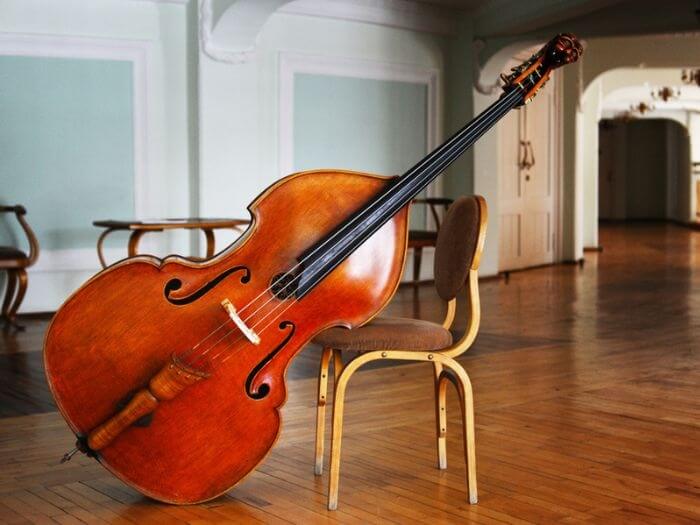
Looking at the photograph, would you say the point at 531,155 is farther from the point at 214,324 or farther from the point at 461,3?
the point at 214,324

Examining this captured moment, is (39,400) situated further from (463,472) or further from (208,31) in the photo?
(208,31)

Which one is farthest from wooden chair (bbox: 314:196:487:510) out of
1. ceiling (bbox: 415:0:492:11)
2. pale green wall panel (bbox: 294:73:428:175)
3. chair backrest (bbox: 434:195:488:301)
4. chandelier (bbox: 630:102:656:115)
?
chandelier (bbox: 630:102:656:115)

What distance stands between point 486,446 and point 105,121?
460 cm

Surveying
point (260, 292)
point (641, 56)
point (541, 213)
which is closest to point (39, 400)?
point (260, 292)

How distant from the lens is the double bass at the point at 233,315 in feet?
8.30

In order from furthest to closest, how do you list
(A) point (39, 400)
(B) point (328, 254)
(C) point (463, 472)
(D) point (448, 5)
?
1. (D) point (448, 5)
2. (A) point (39, 400)
3. (C) point (463, 472)
4. (B) point (328, 254)

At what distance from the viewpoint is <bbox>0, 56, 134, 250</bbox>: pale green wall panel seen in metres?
6.85

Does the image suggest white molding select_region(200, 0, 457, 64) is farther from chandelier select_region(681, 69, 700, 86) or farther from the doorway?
chandelier select_region(681, 69, 700, 86)

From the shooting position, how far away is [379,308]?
261cm

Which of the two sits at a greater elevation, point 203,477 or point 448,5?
point 448,5

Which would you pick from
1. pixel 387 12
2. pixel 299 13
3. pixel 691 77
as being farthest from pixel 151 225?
pixel 691 77

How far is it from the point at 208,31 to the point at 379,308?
5199 mm

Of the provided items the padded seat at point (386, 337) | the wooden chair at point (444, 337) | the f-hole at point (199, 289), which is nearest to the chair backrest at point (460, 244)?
the wooden chair at point (444, 337)

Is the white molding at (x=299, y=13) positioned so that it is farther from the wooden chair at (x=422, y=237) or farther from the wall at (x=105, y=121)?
the wooden chair at (x=422, y=237)
